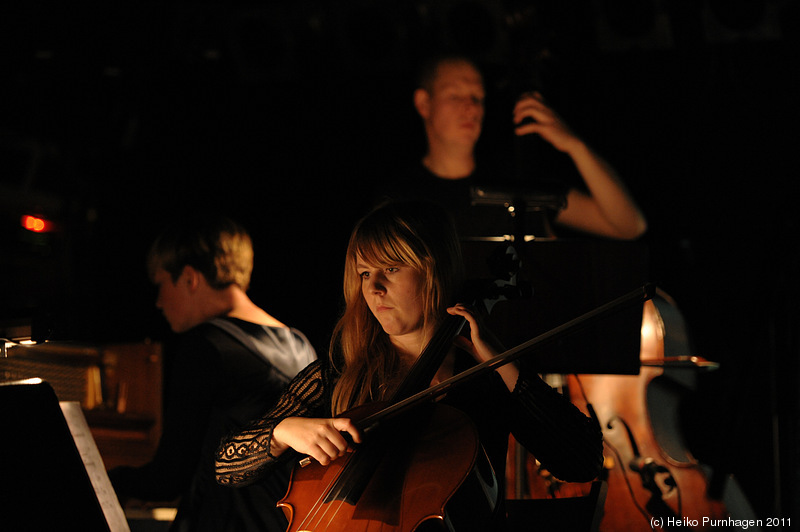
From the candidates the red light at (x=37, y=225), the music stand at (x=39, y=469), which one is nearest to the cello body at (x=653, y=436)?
the music stand at (x=39, y=469)

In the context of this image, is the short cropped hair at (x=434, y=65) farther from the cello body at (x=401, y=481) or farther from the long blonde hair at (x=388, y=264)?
the cello body at (x=401, y=481)

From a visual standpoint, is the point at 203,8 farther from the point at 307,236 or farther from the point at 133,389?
the point at 133,389

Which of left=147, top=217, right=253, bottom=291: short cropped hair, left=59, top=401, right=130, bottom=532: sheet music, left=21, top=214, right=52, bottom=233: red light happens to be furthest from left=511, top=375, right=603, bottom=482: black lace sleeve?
left=21, top=214, right=52, bottom=233: red light

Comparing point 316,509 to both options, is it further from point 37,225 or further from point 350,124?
point 37,225

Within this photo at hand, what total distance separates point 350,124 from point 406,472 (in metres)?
2.39

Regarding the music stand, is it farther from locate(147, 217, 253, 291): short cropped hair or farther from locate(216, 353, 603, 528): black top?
locate(147, 217, 253, 291): short cropped hair

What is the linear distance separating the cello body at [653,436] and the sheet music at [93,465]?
4.23ft

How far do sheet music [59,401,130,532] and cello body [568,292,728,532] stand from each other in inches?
50.8

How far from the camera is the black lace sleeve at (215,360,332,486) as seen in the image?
1.63 metres

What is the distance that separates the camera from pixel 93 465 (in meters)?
1.63

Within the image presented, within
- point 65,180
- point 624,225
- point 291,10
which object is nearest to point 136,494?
point 624,225

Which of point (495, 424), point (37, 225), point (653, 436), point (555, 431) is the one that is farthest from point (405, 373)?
point (37, 225)

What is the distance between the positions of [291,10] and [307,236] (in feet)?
3.21

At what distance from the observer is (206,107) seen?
3.76m
